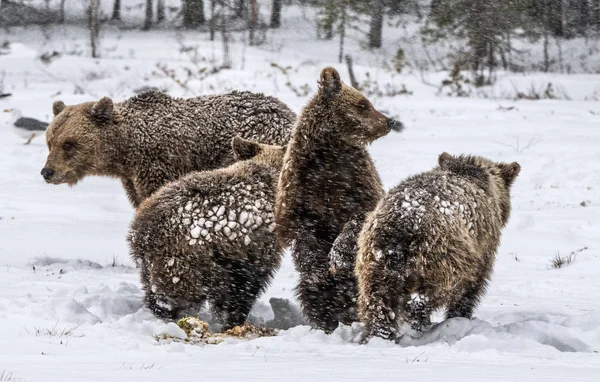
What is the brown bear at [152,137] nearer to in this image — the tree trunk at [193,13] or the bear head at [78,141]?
the bear head at [78,141]

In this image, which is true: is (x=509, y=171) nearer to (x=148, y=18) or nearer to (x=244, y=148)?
(x=244, y=148)

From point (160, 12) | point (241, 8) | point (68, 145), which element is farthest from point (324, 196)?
point (160, 12)

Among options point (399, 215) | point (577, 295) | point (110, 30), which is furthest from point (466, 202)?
point (110, 30)

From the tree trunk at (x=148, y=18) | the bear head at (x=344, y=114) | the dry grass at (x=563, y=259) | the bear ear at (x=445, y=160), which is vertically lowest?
the tree trunk at (x=148, y=18)

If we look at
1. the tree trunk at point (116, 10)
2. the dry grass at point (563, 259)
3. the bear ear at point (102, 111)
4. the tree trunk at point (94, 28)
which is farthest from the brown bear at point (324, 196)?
the tree trunk at point (116, 10)

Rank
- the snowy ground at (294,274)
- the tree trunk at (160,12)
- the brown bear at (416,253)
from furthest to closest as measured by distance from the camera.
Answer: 1. the tree trunk at (160,12)
2. the brown bear at (416,253)
3. the snowy ground at (294,274)

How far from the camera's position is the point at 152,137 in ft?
30.0

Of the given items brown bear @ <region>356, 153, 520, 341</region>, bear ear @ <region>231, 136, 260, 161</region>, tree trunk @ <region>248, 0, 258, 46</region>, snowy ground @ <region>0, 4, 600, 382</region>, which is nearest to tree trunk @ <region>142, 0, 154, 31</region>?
tree trunk @ <region>248, 0, 258, 46</region>

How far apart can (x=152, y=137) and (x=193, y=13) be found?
1402 inches

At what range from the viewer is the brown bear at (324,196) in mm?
6613

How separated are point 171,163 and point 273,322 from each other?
2.34 meters

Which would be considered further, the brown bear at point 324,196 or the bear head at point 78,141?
the bear head at point 78,141

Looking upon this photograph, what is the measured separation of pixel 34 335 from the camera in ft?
17.6

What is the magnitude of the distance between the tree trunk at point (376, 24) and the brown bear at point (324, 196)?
3273 cm
